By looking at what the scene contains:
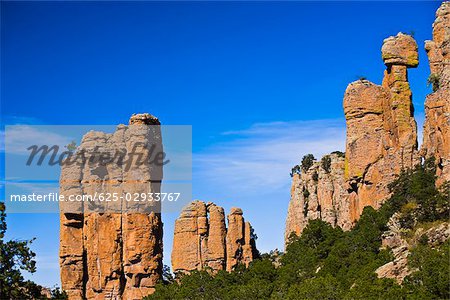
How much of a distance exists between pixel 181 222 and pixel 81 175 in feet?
80.3

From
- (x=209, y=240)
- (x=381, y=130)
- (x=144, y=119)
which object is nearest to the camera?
(x=144, y=119)

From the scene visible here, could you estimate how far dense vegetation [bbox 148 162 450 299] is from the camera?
1778 inches

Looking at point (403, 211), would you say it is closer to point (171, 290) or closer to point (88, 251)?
point (171, 290)

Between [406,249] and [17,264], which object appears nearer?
[17,264]

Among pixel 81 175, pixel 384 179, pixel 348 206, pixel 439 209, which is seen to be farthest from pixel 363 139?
pixel 81 175

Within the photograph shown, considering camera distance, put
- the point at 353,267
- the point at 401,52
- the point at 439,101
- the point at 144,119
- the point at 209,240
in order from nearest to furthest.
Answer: the point at 353,267 → the point at 439,101 → the point at 144,119 → the point at 401,52 → the point at 209,240

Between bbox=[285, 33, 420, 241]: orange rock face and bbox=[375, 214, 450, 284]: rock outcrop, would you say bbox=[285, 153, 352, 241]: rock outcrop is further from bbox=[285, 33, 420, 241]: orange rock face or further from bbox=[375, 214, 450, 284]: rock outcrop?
bbox=[375, 214, 450, 284]: rock outcrop

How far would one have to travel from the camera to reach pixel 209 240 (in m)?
96.6

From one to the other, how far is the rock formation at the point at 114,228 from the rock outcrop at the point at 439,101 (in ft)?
98.4

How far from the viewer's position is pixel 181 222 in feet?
320

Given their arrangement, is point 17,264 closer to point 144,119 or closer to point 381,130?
point 144,119

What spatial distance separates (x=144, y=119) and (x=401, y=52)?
1291 inches

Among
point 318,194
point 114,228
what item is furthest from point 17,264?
point 318,194

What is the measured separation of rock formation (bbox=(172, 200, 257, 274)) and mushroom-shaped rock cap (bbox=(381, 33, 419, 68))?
34271 mm
